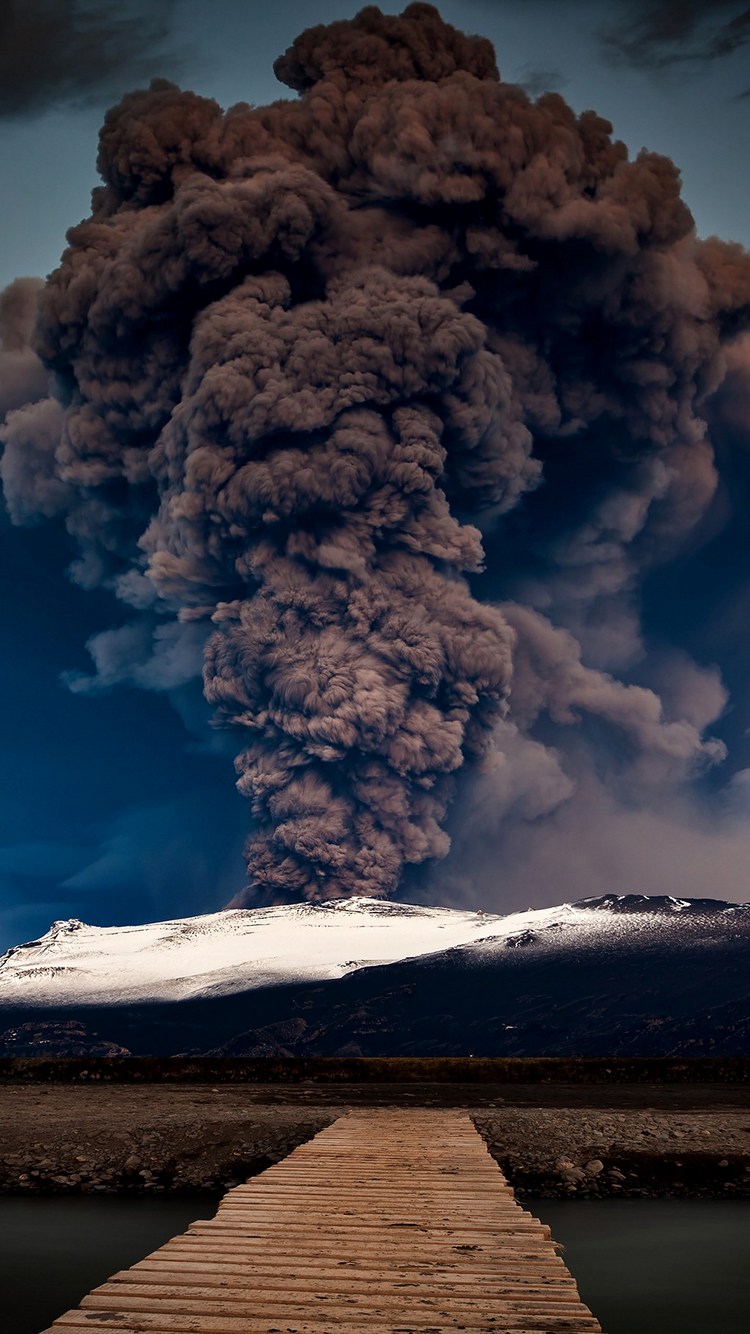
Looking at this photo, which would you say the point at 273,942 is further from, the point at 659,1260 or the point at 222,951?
the point at 659,1260

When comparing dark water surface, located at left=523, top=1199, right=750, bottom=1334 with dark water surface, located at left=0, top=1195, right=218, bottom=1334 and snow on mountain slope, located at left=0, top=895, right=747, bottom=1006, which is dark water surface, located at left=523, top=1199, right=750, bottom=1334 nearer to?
dark water surface, located at left=0, top=1195, right=218, bottom=1334

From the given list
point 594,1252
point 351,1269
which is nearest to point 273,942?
point 594,1252

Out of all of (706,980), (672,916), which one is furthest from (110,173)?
(672,916)

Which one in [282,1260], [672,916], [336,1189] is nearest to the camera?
[282,1260]

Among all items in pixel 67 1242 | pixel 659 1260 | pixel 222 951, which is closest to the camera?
pixel 659 1260

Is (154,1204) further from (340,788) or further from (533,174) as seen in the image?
(533,174)

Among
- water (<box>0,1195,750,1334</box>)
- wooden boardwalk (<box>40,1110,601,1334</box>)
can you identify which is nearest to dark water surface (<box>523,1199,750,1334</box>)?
water (<box>0,1195,750,1334</box>)

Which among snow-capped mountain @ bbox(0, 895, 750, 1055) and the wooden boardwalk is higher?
snow-capped mountain @ bbox(0, 895, 750, 1055)
